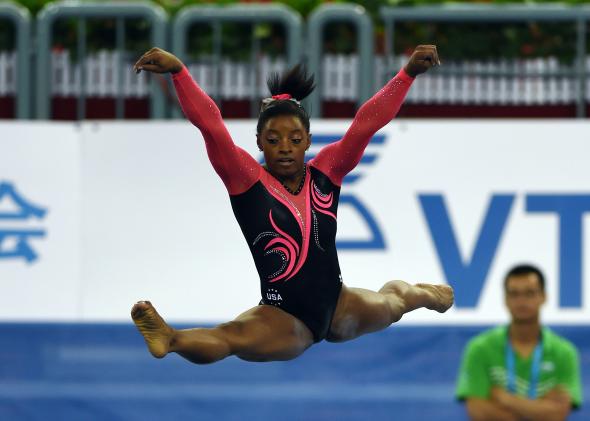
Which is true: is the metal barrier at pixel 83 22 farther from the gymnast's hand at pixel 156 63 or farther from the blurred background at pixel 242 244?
the gymnast's hand at pixel 156 63

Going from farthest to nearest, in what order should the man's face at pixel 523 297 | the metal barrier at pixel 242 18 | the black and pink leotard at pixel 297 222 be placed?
the metal barrier at pixel 242 18, the man's face at pixel 523 297, the black and pink leotard at pixel 297 222

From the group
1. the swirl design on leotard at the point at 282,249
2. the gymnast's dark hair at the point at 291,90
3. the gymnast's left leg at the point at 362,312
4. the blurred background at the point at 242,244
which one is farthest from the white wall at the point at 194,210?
the swirl design on leotard at the point at 282,249

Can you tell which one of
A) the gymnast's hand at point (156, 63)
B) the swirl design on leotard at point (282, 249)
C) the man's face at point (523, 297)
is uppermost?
the gymnast's hand at point (156, 63)

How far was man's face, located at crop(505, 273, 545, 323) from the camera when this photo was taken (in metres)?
7.28

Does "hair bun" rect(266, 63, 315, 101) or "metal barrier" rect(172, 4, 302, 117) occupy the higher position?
"metal barrier" rect(172, 4, 302, 117)

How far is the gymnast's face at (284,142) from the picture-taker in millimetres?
6023

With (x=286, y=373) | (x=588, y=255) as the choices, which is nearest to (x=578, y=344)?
(x=588, y=255)

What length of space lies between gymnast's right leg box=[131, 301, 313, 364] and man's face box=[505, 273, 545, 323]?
1443 mm

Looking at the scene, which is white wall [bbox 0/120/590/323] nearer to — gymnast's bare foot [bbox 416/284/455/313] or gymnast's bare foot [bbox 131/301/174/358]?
gymnast's bare foot [bbox 416/284/455/313]

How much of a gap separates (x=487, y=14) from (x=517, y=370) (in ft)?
8.62

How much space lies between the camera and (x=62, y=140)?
28.9 ft

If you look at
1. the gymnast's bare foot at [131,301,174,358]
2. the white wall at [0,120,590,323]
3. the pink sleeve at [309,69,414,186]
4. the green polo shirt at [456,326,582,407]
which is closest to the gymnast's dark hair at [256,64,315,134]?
the pink sleeve at [309,69,414,186]

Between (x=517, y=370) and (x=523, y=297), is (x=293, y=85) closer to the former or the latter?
(x=523, y=297)

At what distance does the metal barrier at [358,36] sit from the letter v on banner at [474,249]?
81cm
